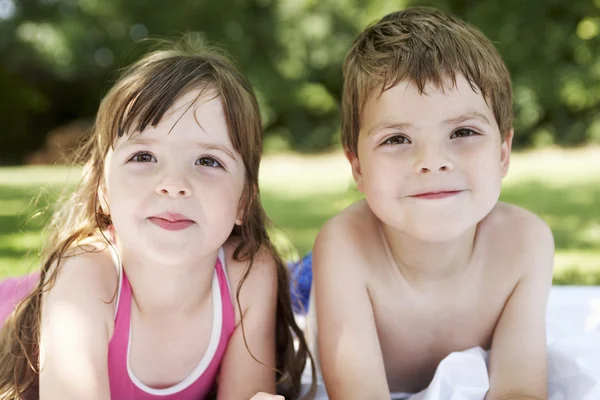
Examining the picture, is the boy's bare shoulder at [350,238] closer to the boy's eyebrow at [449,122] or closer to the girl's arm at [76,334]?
the boy's eyebrow at [449,122]

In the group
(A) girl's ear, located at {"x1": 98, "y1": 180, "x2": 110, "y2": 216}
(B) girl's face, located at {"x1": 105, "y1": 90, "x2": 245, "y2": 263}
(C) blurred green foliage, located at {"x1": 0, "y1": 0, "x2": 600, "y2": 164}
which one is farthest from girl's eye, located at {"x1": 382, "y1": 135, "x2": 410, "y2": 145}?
(C) blurred green foliage, located at {"x1": 0, "y1": 0, "x2": 600, "y2": 164}

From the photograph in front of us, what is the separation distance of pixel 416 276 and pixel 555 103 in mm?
10374

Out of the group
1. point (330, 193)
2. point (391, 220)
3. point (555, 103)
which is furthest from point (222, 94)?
point (555, 103)

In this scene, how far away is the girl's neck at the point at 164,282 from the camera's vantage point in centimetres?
191

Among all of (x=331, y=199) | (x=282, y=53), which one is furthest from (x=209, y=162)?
(x=282, y=53)

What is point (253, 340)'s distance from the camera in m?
2.02

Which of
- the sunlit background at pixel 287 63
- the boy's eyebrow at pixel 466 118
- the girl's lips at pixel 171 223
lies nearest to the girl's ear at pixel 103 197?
the girl's lips at pixel 171 223

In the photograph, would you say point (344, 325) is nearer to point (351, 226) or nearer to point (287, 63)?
point (351, 226)

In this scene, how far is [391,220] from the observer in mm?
1906

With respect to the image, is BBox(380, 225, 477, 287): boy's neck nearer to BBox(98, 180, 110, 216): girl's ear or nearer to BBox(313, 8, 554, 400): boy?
BBox(313, 8, 554, 400): boy

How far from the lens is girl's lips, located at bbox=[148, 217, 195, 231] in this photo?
69.9 inches

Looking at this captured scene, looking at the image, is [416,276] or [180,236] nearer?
[180,236]

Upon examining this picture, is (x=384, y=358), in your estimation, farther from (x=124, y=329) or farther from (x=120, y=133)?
(x=120, y=133)

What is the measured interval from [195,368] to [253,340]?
0.18 meters
